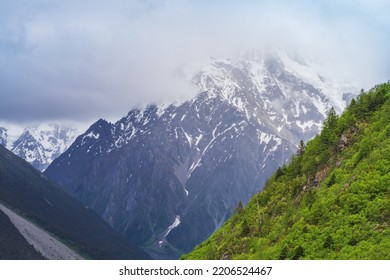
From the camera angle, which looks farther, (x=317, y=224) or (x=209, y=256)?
(x=209, y=256)

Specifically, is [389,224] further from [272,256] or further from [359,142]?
[359,142]

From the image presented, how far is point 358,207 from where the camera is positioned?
7306cm

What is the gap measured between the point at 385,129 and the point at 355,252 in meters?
38.1

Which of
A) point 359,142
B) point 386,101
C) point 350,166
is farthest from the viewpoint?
point 386,101

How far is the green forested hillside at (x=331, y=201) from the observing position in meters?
68.0

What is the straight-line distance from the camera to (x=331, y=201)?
79812 millimetres

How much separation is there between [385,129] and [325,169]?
16.1 meters

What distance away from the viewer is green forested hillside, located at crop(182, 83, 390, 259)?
6803 centimetres

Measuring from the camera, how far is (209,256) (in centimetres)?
11762
